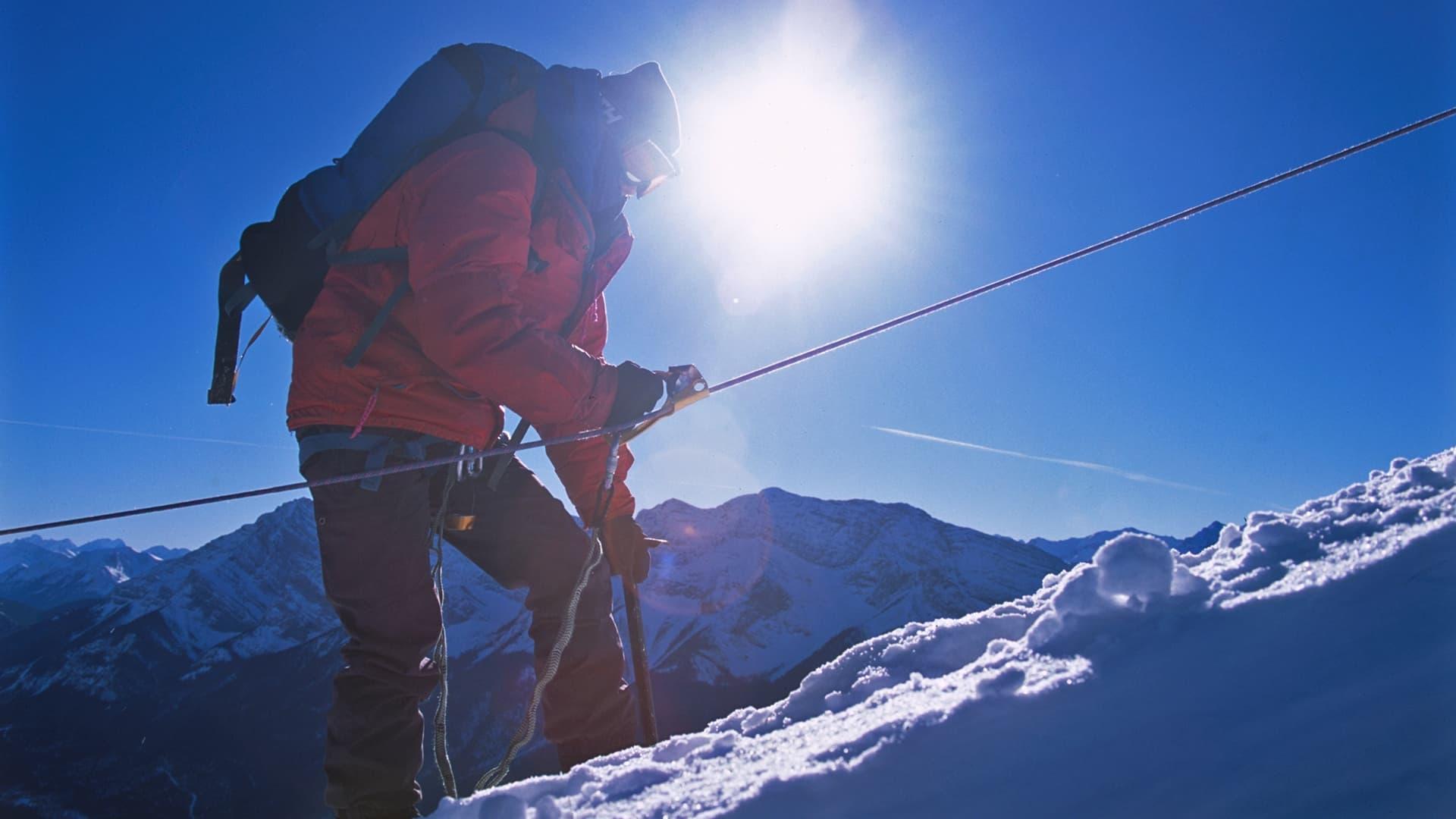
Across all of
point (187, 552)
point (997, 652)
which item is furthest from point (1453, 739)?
point (187, 552)

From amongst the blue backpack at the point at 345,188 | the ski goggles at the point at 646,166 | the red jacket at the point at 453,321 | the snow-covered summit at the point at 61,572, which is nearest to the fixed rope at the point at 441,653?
the red jacket at the point at 453,321

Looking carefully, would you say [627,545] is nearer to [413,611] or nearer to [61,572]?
[413,611]

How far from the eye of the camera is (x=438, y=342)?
7.11 ft

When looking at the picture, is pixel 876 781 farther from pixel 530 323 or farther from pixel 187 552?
pixel 187 552

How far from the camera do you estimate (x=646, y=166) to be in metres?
3.26

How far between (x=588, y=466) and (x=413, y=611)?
1.22 m

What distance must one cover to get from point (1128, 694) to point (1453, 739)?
13.1 inches

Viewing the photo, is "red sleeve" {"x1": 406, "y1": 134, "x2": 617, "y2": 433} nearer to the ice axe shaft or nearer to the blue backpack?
the blue backpack

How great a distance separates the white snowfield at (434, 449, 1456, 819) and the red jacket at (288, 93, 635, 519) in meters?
1.30

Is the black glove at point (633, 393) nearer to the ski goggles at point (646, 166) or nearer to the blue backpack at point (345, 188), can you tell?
the blue backpack at point (345, 188)

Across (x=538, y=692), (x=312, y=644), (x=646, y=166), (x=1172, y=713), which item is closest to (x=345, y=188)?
(x=646, y=166)

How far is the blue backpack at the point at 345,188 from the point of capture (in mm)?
2285

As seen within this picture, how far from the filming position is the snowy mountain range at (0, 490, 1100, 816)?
2840 inches

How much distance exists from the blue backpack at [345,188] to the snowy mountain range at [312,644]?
59318mm
